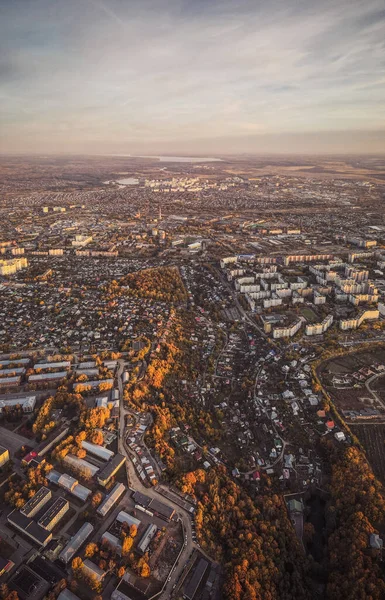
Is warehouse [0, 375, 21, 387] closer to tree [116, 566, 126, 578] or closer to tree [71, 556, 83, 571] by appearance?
tree [71, 556, 83, 571]

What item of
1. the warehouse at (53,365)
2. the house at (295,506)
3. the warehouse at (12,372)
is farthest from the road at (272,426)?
the warehouse at (12,372)

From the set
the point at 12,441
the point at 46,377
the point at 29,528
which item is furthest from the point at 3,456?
the point at 46,377

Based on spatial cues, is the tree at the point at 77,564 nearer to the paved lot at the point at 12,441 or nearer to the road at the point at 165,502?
the road at the point at 165,502

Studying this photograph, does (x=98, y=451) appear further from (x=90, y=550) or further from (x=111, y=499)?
(x=90, y=550)

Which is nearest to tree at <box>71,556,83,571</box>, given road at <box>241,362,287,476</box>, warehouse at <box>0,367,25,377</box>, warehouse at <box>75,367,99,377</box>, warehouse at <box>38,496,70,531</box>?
warehouse at <box>38,496,70,531</box>

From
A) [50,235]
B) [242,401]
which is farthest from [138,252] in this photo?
[242,401]

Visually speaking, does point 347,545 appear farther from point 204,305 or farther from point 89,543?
point 204,305
